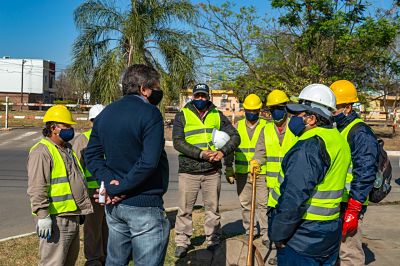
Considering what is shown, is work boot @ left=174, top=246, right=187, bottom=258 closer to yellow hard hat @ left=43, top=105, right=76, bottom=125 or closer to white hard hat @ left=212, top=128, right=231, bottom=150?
white hard hat @ left=212, top=128, right=231, bottom=150

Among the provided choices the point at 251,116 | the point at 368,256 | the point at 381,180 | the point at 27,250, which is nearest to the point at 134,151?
the point at 381,180

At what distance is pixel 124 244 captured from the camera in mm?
3363

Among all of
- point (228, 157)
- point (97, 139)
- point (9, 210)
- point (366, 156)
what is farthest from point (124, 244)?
point (9, 210)

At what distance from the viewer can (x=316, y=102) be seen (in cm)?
346

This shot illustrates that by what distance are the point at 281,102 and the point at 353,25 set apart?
34.8 feet

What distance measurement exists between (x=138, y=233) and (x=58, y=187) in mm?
1141

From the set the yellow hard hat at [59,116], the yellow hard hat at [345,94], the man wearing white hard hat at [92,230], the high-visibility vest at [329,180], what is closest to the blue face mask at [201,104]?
the man wearing white hard hat at [92,230]

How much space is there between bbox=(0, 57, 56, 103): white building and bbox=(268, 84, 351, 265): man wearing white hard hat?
73455 mm

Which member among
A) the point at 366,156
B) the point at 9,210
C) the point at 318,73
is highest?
the point at 318,73

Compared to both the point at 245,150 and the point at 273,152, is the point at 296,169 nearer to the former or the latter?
the point at 273,152

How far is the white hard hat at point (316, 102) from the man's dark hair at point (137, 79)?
991 mm

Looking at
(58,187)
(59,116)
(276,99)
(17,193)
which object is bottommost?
(17,193)

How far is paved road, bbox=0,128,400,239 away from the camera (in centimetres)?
713

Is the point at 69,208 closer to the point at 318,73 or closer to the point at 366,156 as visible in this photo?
the point at 366,156
